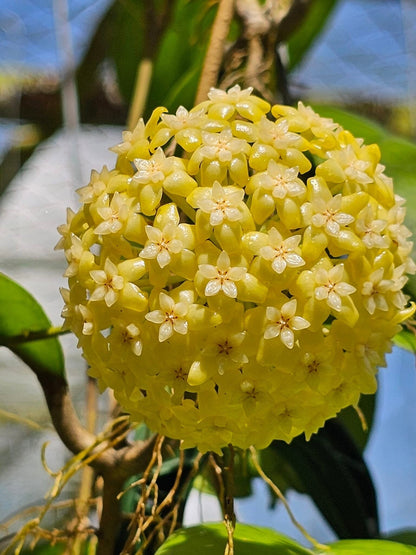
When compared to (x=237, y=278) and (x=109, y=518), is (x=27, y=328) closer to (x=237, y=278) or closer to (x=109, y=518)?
(x=109, y=518)

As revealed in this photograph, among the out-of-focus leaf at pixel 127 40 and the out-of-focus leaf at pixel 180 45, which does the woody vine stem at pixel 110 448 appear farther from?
the out-of-focus leaf at pixel 127 40

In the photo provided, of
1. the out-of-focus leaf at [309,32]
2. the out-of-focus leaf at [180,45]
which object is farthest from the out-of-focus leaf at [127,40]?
the out-of-focus leaf at [309,32]

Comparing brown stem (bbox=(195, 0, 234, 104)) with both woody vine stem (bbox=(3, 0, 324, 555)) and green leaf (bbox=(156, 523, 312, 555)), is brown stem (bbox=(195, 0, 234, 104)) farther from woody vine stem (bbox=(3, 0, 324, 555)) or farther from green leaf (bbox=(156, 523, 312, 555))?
green leaf (bbox=(156, 523, 312, 555))

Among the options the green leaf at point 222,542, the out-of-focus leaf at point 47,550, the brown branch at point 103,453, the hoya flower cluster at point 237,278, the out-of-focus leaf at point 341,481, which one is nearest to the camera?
the hoya flower cluster at point 237,278

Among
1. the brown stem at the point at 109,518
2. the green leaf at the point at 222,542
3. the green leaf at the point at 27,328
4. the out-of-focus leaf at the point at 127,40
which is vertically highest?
the out-of-focus leaf at the point at 127,40

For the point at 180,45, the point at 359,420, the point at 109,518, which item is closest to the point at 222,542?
the point at 109,518

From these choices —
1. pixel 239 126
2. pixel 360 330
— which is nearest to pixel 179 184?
pixel 239 126

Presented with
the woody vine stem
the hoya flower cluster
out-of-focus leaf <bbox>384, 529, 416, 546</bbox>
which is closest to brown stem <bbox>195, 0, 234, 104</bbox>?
the woody vine stem

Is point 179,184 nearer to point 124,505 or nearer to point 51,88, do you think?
point 124,505
